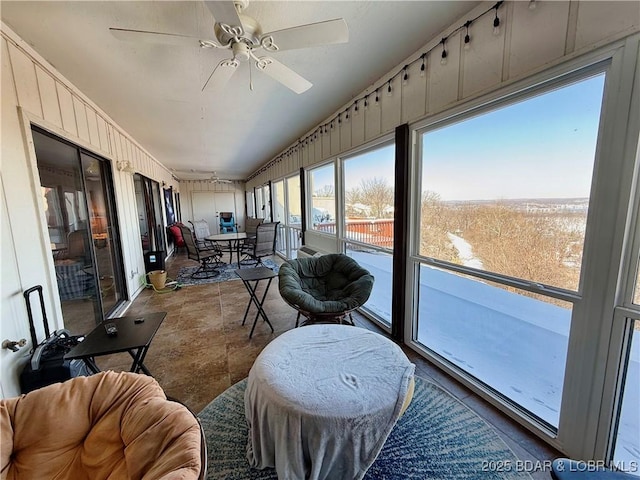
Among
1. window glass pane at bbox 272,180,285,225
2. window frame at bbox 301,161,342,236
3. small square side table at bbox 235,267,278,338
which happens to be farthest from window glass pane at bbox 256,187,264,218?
small square side table at bbox 235,267,278,338

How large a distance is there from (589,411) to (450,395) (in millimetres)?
753

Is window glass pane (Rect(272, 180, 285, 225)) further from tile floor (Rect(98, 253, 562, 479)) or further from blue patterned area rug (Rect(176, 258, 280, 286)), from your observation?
tile floor (Rect(98, 253, 562, 479))

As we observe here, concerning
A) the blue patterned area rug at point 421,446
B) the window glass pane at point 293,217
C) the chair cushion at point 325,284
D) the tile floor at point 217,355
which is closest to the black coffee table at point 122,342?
the tile floor at point 217,355

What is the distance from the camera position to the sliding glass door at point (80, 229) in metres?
2.21

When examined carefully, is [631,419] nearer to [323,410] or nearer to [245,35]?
[323,410]

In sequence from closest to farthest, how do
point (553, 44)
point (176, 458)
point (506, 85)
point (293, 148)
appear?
point (176, 458) → point (553, 44) → point (506, 85) → point (293, 148)

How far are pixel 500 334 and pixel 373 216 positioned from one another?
1.74 m

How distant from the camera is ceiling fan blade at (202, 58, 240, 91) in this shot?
1.69m

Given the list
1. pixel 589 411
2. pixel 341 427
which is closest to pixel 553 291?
pixel 589 411

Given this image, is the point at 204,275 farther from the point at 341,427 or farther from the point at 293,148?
the point at 341,427

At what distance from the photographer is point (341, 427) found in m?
1.17

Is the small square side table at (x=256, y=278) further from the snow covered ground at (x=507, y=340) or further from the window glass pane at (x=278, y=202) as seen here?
the window glass pane at (x=278, y=202)

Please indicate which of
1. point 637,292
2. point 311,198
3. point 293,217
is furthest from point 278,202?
point 637,292

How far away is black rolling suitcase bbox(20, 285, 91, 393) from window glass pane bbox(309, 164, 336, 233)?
3.17 meters
